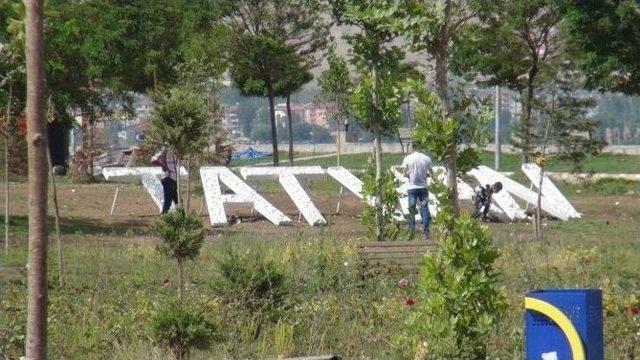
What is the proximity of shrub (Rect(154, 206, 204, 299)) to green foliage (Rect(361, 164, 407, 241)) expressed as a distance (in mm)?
4957

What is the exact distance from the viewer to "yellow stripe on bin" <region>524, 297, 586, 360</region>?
7219 millimetres

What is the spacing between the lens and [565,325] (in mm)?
7238

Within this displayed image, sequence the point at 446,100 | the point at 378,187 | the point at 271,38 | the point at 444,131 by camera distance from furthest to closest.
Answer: the point at 271,38 → the point at 378,187 → the point at 446,100 → the point at 444,131

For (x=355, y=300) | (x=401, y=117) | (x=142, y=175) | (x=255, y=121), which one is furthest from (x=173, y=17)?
(x=255, y=121)

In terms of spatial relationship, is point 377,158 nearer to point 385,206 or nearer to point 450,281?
point 385,206

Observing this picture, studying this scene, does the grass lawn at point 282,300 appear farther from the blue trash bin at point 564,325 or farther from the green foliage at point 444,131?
the blue trash bin at point 564,325

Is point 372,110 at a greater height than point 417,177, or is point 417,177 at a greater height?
point 372,110

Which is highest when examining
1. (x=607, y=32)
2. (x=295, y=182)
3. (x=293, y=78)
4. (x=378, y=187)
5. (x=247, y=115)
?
(x=607, y=32)

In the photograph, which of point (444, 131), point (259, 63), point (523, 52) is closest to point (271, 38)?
point (259, 63)

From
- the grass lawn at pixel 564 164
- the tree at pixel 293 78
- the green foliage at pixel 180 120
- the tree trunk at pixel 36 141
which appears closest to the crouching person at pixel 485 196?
the green foliage at pixel 180 120

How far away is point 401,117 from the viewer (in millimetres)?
17969

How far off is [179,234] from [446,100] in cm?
367

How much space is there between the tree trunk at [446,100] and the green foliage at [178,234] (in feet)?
11.4

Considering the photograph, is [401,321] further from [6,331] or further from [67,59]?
[67,59]
